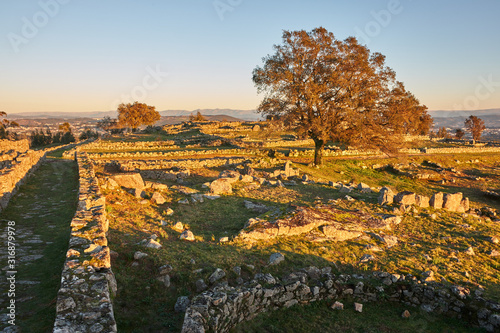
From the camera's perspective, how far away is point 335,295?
27.0ft

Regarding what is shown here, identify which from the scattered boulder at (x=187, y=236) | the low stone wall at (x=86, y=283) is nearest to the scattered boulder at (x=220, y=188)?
the scattered boulder at (x=187, y=236)

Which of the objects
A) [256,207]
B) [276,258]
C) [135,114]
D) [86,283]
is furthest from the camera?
[135,114]

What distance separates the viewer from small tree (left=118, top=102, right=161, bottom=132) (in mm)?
64188

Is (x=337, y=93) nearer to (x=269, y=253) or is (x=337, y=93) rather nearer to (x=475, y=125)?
(x=269, y=253)

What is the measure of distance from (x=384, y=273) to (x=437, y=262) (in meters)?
2.34

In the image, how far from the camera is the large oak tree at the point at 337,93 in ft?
78.4

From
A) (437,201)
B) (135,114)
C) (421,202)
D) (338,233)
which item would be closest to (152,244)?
(338,233)

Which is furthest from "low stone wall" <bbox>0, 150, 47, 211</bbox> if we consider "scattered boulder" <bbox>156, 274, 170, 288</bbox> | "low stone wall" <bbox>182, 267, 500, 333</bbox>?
"low stone wall" <bbox>182, 267, 500, 333</bbox>

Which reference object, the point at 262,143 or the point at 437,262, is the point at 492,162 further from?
the point at 437,262

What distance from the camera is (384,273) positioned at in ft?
29.1

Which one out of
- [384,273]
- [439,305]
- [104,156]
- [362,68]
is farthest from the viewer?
[104,156]

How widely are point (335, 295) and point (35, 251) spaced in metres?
8.29

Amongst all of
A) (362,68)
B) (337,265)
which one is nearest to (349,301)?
(337,265)

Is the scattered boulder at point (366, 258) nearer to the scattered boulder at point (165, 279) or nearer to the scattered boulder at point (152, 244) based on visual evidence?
the scattered boulder at point (165, 279)
